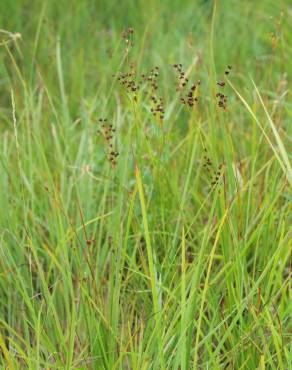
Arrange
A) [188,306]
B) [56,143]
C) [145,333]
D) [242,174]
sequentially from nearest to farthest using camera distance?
[188,306], [145,333], [242,174], [56,143]

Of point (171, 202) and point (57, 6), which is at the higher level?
point (57, 6)

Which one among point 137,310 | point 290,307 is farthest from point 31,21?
point 290,307

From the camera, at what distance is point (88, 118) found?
2.85 meters

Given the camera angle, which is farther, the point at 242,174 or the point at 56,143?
the point at 56,143

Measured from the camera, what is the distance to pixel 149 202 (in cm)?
225

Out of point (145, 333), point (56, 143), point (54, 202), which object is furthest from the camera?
point (56, 143)

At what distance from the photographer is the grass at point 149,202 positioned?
5.83 ft

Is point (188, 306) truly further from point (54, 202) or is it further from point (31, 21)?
point (31, 21)

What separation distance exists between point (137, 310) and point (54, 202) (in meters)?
0.34

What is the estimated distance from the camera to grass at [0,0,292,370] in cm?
178

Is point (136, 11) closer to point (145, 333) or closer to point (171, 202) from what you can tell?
point (171, 202)

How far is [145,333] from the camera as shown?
1.78 metres

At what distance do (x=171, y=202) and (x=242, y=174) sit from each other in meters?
0.22

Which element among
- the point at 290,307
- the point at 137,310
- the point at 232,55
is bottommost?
the point at 137,310
